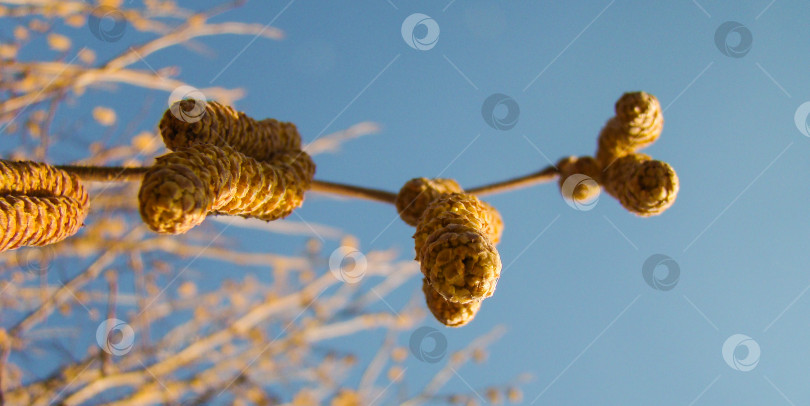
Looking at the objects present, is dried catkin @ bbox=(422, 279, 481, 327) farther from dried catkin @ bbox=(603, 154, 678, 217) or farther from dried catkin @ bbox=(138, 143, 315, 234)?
dried catkin @ bbox=(603, 154, 678, 217)

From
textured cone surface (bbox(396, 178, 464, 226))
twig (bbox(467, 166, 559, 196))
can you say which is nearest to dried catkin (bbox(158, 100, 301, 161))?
textured cone surface (bbox(396, 178, 464, 226))

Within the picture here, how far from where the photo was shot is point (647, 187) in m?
1.34

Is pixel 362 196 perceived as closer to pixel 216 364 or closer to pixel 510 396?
pixel 216 364

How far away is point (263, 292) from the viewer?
4008 millimetres

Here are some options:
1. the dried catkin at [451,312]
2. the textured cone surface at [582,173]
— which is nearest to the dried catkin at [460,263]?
the dried catkin at [451,312]

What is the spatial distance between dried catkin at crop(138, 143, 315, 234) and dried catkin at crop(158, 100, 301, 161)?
5 centimetres

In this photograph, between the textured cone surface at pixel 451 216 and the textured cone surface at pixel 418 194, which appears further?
the textured cone surface at pixel 418 194

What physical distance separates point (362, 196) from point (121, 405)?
74.2 inches

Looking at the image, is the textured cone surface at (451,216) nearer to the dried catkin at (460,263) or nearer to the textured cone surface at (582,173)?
the dried catkin at (460,263)

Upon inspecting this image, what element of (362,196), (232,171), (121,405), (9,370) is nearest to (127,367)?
(121,405)

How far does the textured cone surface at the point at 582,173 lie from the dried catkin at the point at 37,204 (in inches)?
52.6

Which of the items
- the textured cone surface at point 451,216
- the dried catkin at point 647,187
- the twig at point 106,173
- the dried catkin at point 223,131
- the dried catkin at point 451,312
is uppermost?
the dried catkin at point 223,131

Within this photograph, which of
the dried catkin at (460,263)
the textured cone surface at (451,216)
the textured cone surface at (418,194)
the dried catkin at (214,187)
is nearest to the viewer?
the dried catkin at (214,187)

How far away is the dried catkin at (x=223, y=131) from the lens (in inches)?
42.3
